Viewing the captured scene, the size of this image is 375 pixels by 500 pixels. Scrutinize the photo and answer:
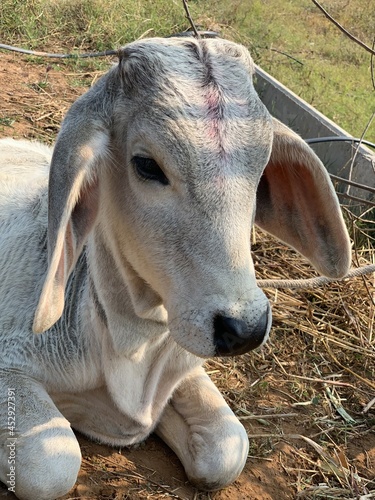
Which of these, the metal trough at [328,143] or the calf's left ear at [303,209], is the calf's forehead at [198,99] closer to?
the calf's left ear at [303,209]

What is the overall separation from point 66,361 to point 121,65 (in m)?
1.12

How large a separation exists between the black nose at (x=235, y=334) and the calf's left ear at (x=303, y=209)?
0.72 m

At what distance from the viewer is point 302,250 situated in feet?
9.70

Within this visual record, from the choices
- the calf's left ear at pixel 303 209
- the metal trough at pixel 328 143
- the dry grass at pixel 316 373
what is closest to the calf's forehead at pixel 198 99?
the calf's left ear at pixel 303 209

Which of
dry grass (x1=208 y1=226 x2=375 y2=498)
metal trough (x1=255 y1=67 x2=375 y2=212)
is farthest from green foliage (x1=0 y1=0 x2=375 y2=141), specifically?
dry grass (x1=208 y1=226 x2=375 y2=498)

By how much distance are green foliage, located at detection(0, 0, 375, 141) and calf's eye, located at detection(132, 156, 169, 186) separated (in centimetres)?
479

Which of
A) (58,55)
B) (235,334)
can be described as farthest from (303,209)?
(58,55)

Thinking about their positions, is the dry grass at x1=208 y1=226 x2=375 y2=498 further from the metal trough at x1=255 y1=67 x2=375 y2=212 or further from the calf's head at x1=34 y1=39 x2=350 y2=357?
the calf's head at x1=34 y1=39 x2=350 y2=357

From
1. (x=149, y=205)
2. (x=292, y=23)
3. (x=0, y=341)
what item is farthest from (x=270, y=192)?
(x=292, y=23)

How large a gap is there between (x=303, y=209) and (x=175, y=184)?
78 cm

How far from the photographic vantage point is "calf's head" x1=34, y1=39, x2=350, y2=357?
2217mm

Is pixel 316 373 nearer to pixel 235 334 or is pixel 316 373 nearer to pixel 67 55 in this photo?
pixel 235 334

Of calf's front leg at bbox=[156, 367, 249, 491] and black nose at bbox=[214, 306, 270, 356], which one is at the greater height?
black nose at bbox=[214, 306, 270, 356]

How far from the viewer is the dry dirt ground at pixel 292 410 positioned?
2.97 m
